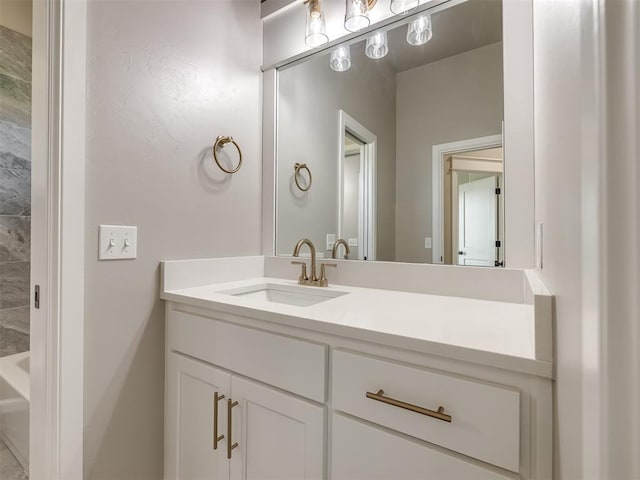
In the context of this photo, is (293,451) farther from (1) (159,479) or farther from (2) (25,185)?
(2) (25,185)

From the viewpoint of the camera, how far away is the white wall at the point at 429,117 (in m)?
1.19

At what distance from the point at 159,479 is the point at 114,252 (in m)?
0.92

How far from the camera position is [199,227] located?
55.8 inches

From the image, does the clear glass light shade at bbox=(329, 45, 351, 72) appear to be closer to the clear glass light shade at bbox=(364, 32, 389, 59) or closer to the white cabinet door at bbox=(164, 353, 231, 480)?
the clear glass light shade at bbox=(364, 32, 389, 59)

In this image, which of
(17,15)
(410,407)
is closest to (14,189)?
(17,15)

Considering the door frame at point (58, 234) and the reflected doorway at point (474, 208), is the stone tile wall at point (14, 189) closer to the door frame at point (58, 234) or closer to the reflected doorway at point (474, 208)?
the door frame at point (58, 234)

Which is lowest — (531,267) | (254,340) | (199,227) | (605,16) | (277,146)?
(254,340)

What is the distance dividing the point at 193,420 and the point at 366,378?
0.75 meters

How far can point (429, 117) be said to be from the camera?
135cm

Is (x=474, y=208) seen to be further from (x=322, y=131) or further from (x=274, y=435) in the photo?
(x=274, y=435)

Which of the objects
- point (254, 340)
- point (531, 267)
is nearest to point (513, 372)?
point (531, 267)

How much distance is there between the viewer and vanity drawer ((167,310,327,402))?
0.88 m

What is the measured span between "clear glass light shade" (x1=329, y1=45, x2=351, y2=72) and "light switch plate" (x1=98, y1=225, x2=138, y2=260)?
1.19 meters

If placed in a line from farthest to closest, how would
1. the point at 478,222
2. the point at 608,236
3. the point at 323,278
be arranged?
the point at 323,278, the point at 478,222, the point at 608,236
